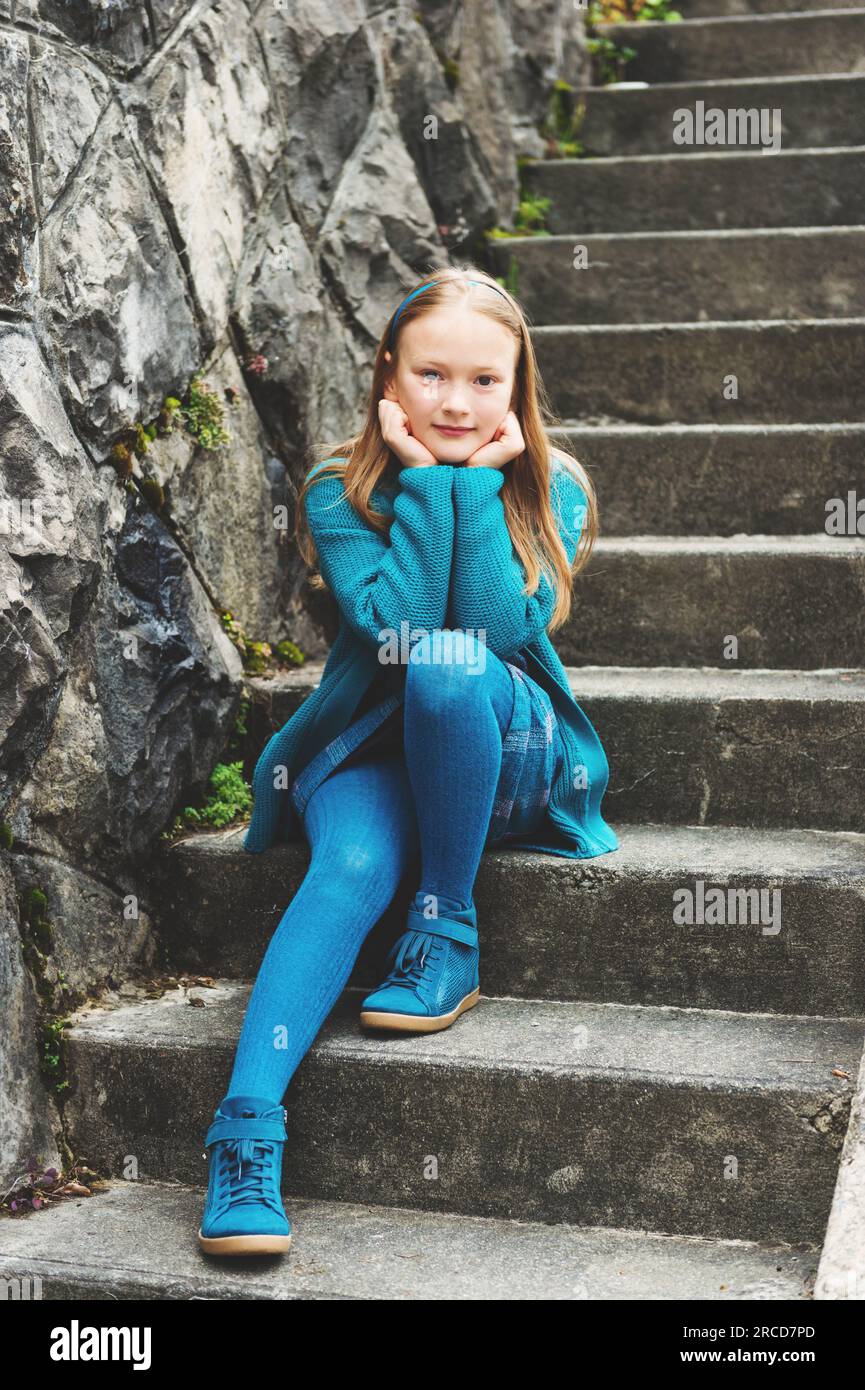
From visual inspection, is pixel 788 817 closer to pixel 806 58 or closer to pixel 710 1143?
pixel 710 1143

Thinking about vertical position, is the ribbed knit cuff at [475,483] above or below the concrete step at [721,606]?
above

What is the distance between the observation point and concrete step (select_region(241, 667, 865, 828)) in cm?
258

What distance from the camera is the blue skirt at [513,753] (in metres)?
2.33

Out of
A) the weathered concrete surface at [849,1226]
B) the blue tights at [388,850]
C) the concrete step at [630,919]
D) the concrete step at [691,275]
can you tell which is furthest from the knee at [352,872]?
the concrete step at [691,275]

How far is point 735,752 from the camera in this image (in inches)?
104

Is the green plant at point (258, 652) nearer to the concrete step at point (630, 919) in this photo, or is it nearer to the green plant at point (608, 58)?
the concrete step at point (630, 919)

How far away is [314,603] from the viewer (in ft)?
10.6

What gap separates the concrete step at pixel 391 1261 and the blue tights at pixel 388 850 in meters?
0.25

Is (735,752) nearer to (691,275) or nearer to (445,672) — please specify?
(445,672)

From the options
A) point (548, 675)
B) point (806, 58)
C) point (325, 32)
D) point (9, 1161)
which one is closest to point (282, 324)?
point (325, 32)

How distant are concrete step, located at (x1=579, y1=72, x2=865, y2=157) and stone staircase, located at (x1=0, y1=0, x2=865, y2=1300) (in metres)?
1.26

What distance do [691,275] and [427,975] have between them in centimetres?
244

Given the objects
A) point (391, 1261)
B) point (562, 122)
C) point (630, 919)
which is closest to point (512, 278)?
point (562, 122)

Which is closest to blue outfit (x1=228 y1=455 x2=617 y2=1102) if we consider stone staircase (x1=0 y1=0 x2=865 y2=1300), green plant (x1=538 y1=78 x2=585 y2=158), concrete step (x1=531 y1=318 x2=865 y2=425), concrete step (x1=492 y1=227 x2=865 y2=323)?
stone staircase (x1=0 y1=0 x2=865 y2=1300)
